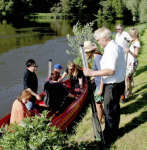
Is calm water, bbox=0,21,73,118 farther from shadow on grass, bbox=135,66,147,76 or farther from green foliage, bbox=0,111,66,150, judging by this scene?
green foliage, bbox=0,111,66,150

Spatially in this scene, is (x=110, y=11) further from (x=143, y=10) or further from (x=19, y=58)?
(x=19, y=58)

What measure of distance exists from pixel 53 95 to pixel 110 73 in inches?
103

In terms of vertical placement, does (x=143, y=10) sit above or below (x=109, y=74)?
above

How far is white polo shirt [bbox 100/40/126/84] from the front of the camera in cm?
342

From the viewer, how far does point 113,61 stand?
3408 mm

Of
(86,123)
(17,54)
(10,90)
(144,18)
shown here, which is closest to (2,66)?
(17,54)

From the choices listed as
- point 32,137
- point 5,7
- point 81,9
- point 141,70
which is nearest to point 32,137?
point 32,137

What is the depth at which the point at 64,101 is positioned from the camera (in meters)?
6.17

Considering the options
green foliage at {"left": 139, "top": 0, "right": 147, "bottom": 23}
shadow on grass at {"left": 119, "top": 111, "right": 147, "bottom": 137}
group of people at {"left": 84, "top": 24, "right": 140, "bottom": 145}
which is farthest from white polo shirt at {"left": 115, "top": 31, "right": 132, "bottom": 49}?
green foliage at {"left": 139, "top": 0, "right": 147, "bottom": 23}

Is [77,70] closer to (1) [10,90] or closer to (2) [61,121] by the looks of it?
(2) [61,121]

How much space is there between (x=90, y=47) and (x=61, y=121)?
86.1 inches

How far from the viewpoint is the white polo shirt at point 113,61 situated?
11.2 feet

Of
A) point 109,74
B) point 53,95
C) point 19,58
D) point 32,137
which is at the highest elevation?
point 109,74

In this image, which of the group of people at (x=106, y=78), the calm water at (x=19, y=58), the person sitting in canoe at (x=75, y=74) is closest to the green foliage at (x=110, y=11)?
the calm water at (x=19, y=58)
